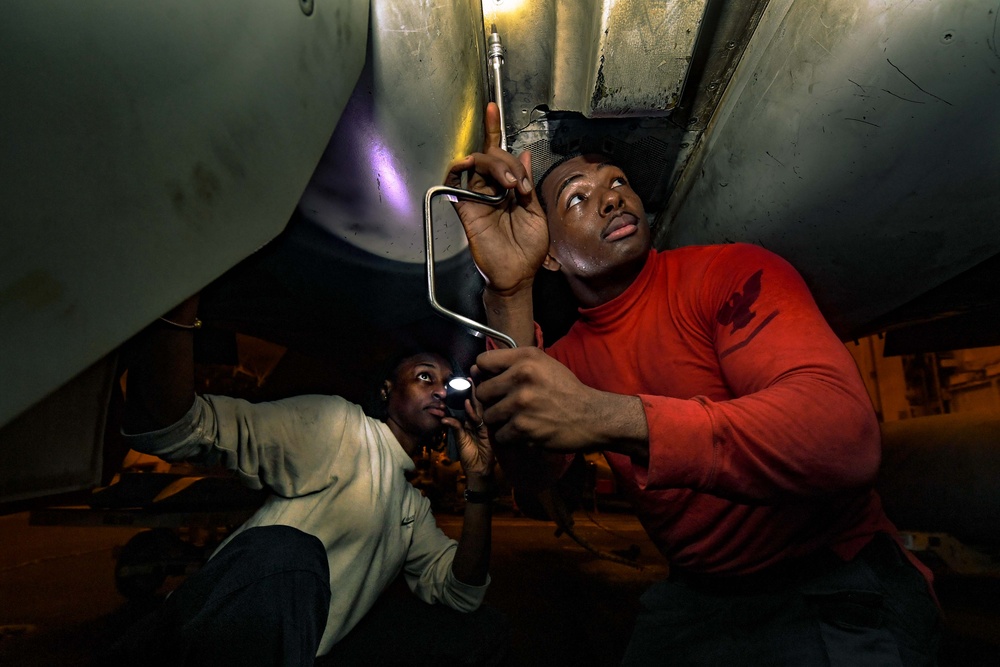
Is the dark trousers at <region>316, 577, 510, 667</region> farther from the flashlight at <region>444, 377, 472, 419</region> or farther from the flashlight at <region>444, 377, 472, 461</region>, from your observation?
the flashlight at <region>444, 377, 472, 419</region>

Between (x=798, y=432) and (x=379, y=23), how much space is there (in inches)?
27.4

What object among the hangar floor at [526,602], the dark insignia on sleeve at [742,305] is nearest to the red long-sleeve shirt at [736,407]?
the dark insignia on sleeve at [742,305]

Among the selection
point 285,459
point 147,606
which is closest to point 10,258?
point 285,459

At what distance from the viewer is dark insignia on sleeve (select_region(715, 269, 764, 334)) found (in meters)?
0.67

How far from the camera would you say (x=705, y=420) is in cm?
51

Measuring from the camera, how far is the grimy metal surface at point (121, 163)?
0.21 metres

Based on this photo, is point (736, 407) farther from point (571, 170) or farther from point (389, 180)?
point (571, 170)

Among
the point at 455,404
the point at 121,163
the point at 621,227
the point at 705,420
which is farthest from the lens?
the point at 455,404

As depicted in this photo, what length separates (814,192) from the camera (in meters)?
0.73

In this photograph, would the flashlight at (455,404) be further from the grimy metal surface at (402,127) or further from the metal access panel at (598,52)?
the metal access panel at (598,52)

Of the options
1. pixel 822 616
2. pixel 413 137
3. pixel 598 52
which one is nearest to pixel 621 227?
pixel 598 52

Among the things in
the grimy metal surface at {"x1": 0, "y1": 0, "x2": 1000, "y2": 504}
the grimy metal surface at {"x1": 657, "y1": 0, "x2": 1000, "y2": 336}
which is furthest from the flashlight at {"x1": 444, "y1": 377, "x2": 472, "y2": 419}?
the grimy metal surface at {"x1": 657, "y1": 0, "x2": 1000, "y2": 336}

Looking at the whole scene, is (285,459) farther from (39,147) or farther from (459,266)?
(39,147)

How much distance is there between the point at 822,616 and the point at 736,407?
513 mm
